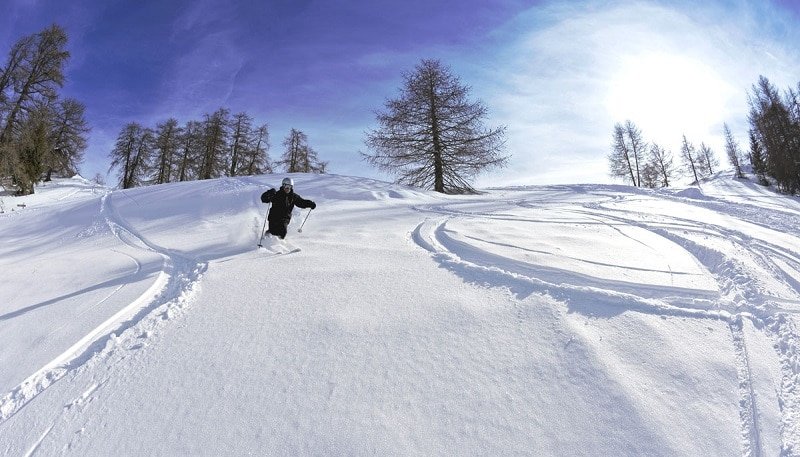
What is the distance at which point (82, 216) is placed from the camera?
9383 mm

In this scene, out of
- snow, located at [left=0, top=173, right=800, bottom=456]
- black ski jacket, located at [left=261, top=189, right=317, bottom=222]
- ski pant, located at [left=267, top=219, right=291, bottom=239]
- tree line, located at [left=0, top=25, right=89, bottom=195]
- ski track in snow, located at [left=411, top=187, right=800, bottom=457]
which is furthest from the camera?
tree line, located at [left=0, top=25, right=89, bottom=195]

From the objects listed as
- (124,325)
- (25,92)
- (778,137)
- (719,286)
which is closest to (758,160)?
(778,137)

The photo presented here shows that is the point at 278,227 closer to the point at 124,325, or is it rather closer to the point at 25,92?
the point at 124,325

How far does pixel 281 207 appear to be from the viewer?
20.9 ft

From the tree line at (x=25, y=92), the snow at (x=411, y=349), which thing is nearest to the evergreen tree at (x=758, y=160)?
the snow at (x=411, y=349)

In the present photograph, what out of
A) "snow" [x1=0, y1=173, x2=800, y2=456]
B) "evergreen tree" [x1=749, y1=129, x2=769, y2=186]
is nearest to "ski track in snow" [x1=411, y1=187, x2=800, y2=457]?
"snow" [x1=0, y1=173, x2=800, y2=456]

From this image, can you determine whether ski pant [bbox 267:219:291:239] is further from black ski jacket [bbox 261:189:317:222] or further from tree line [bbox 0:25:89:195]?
tree line [bbox 0:25:89:195]

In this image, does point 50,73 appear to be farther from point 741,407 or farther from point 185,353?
point 741,407

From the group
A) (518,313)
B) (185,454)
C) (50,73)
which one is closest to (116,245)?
(185,454)

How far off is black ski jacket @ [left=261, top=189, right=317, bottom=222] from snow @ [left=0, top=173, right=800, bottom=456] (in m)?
0.73

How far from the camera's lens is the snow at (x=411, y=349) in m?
1.95

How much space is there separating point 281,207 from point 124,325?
335 centimetres

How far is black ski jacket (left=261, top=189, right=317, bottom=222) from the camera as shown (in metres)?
6.26

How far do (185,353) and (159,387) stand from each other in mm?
391
